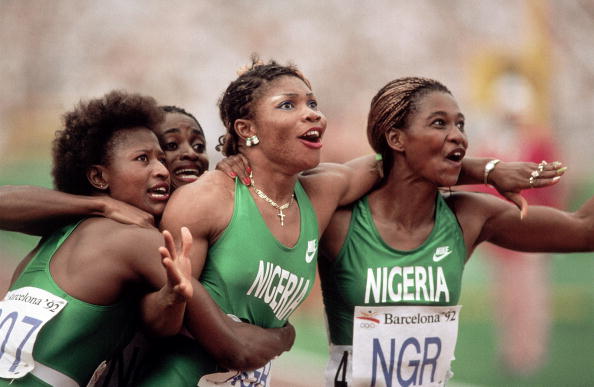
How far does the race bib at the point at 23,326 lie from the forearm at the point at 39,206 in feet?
1.02

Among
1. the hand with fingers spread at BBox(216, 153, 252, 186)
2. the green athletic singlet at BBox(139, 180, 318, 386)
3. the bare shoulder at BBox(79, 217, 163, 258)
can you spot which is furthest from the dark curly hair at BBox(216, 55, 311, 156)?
the bare shoulder at BBox(79, 217, 163, 258)

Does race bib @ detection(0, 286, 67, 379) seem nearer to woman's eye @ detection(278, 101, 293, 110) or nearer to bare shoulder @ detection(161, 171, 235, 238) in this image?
bare shoulder @ detection(161, 171, 235, 238)

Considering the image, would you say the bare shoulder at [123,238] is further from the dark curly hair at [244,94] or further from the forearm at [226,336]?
the dark curly hair at [244,94]

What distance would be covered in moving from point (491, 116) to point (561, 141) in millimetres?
932

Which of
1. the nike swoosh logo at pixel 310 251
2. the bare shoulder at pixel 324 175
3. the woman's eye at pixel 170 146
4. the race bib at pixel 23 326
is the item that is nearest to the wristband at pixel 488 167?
the bare shoulder at pixel 324 175

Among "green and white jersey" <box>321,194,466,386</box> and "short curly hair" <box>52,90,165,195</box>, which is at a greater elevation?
"short curly hair" <box>52,90,165,195</box>

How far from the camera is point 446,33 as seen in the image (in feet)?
38.3

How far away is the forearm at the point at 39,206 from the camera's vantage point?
334 centimetres

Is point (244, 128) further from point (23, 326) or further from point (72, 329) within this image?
point (23, 326)

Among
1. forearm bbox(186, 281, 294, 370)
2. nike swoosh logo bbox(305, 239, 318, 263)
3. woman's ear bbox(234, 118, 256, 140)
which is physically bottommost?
forearm bbox(186, 281, 294, 370)

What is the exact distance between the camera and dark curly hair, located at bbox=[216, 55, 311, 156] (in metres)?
3.59

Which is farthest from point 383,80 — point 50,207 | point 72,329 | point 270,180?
point 72,329

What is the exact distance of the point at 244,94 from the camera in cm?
361

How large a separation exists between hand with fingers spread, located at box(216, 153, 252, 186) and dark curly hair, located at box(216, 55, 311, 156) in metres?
0.10
